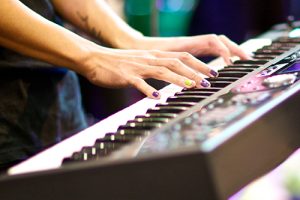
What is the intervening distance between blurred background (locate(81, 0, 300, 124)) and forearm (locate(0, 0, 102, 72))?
1981 millimetres

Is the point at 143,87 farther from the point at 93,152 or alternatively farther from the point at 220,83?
the point at 93,152

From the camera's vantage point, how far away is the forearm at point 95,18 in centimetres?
155

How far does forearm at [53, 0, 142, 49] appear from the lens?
5.07 ft

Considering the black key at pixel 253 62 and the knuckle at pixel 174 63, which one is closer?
the knuckle at pixel 174 63

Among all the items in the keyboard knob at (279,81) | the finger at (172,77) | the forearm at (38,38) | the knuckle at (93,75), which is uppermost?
the forearm at (38,38)

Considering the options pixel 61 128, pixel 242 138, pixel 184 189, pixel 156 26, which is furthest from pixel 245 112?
pixel 156 26

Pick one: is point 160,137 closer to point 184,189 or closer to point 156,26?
point 184,189

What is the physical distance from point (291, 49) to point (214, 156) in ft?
2.47

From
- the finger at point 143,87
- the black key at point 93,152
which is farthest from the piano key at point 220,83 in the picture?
Answer: the black key at point 93,152

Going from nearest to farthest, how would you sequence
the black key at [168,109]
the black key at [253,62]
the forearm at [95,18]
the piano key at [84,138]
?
the piano key at [84,138], the black key at [168,109], the black key at [253,62], the forearm at [95,18]

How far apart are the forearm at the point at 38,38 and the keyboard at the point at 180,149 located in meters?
0.17

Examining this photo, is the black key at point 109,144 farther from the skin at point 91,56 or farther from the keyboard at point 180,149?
the skin at point 91,56

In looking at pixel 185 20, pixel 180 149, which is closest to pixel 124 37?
pixel 180 149

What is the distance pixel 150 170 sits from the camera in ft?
2.27
